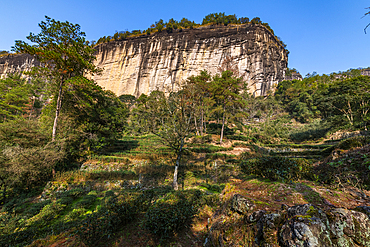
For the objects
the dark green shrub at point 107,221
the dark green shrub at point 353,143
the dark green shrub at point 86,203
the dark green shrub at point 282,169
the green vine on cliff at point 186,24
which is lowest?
the dark green shrub at point 86,203

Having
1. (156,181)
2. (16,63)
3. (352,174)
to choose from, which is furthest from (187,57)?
(16,63)

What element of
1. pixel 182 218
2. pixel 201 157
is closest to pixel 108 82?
pixel 201 157

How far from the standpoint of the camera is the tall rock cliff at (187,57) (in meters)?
56.2

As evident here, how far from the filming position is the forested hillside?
2924mm

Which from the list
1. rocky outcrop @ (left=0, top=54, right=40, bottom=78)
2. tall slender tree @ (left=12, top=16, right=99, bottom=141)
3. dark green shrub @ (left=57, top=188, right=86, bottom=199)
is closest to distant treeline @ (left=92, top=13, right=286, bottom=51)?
rocky outcrop @ (left=0, top=54, right=40, bottom=78)

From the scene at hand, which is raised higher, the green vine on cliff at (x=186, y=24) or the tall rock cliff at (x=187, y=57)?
the green vine on cliff at (x=186, y=24)

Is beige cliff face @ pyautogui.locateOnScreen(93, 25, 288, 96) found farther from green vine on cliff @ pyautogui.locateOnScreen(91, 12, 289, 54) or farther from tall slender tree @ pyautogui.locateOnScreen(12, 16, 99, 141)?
tall slender tree @ pyautogui.locateOnScreen(12, 16, 99, 141)

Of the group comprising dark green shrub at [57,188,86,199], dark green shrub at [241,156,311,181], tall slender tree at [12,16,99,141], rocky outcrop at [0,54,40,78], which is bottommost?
dark green shrub at [57,188,86,199]

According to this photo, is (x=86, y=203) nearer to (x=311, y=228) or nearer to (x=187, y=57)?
(x=311, y=228)

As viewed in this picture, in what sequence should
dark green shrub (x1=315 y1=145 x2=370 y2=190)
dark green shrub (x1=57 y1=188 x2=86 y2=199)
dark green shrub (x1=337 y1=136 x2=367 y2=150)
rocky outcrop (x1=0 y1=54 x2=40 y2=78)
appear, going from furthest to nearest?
rocky outcrop (x1=0 y1=54 x2=40 y2=78) < dark green shrub (x1=57 y1=188 x2=86 y2=199) < dark green shrub (x1=337 y1=136 x2=367 y2=150) < dark green shrub (x1=315 y1=145 x2=370 y2=190)

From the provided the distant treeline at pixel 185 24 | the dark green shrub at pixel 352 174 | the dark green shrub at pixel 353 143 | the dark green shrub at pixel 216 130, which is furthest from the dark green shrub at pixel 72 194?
the distant treeline at pixel 185 24

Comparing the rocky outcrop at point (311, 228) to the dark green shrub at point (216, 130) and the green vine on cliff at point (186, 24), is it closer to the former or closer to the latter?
the dark green shrub at point (216, 130)

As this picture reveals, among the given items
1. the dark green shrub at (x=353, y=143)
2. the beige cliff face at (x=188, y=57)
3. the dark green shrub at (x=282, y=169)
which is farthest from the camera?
the beige cliff face at (x=188, y=57)

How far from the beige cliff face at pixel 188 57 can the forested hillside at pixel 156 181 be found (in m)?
35.7
